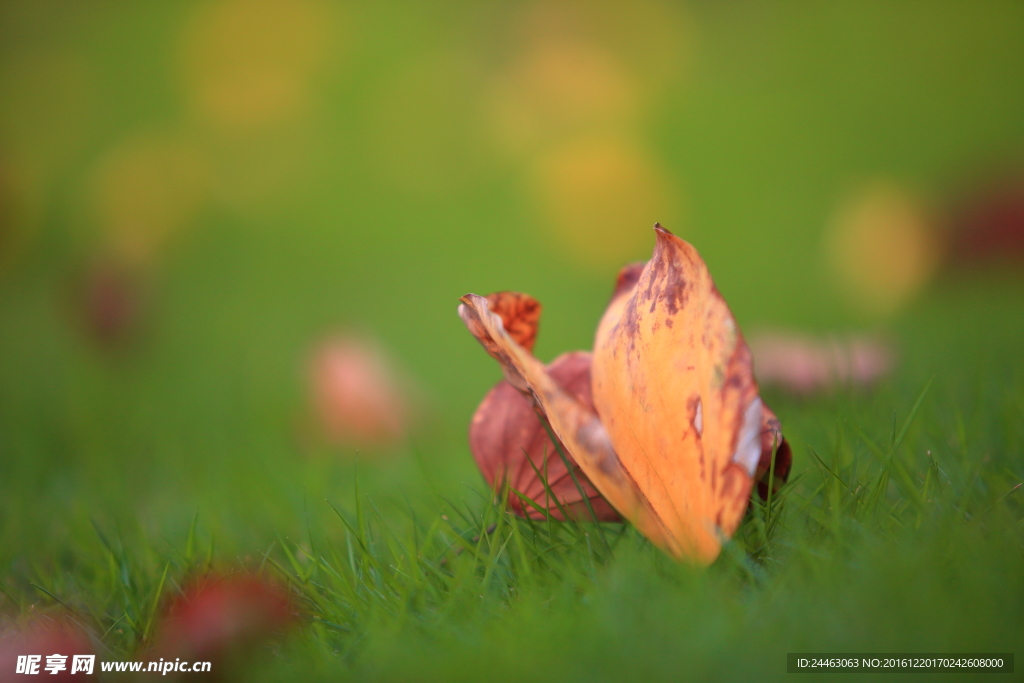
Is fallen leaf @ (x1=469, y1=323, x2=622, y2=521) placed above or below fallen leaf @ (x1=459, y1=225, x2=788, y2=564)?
below

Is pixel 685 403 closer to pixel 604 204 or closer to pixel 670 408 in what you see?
pixel 670 408

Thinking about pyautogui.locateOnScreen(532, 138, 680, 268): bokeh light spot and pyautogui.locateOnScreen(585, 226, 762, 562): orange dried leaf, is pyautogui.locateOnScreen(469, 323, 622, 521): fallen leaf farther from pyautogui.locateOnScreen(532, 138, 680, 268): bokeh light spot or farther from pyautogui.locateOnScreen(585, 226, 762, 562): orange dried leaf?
pyautogui.locateOnScreen(532, 138, 680, 268): bokeh light spot

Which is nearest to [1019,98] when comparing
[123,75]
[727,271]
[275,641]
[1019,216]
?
[1019,216]

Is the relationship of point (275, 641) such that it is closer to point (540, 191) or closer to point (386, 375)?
point (386, 375)

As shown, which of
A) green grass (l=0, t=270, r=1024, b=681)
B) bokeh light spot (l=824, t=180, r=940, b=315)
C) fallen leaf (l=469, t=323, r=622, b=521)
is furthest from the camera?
bokeh light spot (l=824, t=180, r=940, b=315)

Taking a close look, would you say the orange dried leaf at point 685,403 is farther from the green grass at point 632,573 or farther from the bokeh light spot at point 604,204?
the bokeh light spot at point 604,204

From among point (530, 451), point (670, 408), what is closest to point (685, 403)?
point (670, 408)

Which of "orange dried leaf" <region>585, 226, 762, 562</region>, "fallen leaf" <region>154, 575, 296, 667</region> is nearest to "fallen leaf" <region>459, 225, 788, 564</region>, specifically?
"orange dried leaf" <region>585, 226, 762, 562</region>
